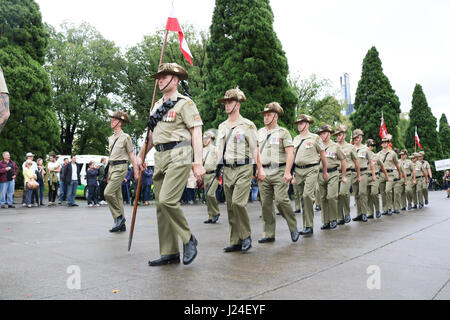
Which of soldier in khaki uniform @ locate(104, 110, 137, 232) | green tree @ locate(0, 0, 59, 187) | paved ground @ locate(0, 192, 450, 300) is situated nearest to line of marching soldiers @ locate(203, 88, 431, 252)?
paved ground @ locate(0, 192, 450, 300)

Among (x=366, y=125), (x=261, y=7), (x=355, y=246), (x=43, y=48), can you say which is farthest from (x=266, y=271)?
(x=366, y=125)

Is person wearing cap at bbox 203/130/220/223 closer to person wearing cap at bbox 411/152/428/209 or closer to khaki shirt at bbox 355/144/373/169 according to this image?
khaki shirt at bbox 355/144/373/169

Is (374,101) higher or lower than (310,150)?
higher

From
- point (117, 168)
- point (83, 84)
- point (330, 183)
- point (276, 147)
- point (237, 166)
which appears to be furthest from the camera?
point (83, 84)

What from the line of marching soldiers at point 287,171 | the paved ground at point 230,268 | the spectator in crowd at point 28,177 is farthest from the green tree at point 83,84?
the paved ground at point 230,268

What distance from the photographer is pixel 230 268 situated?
4.85 meters

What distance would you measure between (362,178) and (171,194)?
801cm

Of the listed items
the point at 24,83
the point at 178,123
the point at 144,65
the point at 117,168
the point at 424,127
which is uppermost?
the point at 144,65

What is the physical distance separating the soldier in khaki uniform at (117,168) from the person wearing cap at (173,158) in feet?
11.5

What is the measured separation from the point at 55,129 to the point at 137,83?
1910cm

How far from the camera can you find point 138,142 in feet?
151

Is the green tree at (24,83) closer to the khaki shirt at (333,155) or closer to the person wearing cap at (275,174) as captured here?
the khaki shirt at (333,155)

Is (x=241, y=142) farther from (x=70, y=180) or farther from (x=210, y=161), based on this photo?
(x=70, y=180)

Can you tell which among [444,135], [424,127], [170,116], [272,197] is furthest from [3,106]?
[444,135]
